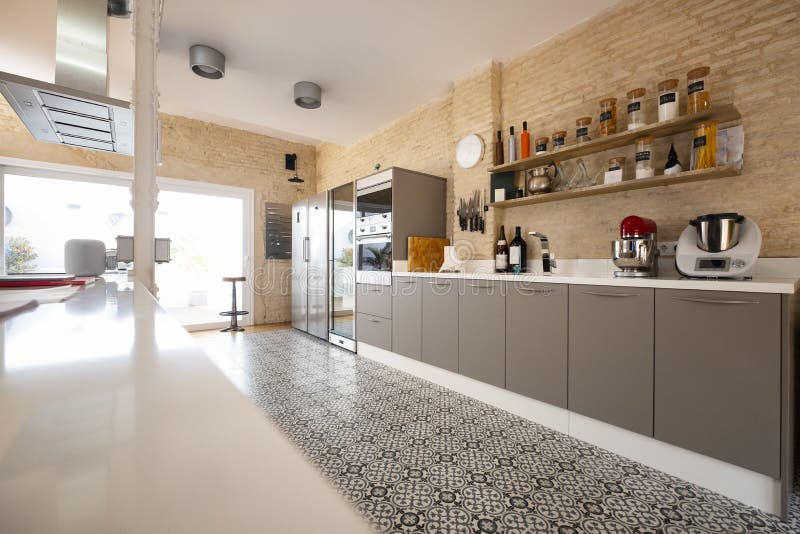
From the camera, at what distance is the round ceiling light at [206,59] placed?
320 centimetres

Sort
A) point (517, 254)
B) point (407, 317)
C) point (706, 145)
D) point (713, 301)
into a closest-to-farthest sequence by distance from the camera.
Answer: point (713, 301) → point (706, 145) → point (517, 254) → point (407, 317)

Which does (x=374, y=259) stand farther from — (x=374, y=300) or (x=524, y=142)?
(x=524, y=142)

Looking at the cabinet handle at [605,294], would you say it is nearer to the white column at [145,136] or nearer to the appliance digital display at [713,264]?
the appliance digital display at [713,264]

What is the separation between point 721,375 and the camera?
169 centimetres

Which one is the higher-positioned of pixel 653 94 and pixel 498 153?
pixel 653 94

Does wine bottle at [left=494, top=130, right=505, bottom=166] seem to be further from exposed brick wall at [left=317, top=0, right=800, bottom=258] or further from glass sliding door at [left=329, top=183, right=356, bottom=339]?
glass sliding door at [left=329, top=183, right=356, bottom=339]

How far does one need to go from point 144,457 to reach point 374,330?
3.83m

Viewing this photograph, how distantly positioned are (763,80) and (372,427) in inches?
125

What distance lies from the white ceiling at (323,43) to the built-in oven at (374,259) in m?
1.68

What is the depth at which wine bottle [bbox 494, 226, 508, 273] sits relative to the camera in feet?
10.4

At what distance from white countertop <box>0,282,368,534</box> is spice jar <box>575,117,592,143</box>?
10.2ft

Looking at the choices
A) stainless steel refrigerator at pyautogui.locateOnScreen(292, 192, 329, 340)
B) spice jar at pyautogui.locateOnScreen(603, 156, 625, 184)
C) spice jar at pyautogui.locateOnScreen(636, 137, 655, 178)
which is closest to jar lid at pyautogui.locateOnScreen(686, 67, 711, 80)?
spice jar at pyautogui.locateOnScreen(636, 137, 655, 178)

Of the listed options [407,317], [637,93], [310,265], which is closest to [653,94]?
[637,93]

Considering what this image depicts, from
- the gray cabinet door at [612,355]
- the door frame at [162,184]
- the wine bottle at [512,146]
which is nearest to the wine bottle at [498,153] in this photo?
the wine bottle at [512,146]
